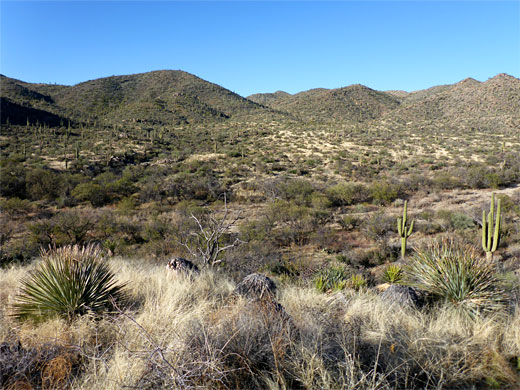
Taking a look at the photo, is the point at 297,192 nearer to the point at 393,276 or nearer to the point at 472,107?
the point at 393,276

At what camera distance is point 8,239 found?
12.8 m

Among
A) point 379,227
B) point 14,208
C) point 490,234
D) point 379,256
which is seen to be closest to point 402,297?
point 490,234

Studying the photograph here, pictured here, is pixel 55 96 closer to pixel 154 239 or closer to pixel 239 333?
pixel 154 239

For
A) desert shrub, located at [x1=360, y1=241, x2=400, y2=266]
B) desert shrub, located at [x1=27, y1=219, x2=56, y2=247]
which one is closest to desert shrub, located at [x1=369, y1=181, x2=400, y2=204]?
desert shrub, located at [x1=360, y1=241, x2=400, y2=266]

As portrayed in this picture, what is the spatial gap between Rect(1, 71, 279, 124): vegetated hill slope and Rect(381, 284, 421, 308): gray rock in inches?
1971

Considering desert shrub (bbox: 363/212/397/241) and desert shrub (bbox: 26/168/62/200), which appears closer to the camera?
desert shrub (bbox: 363/212/397/241)

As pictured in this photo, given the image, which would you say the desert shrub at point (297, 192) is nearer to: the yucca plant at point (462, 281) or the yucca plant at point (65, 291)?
the yucca plant at point (462, 281)

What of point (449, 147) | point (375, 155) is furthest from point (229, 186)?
point (449, 147)

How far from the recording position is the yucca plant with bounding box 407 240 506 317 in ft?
13.3

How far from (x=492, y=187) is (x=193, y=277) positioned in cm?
2364

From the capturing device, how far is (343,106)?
65250 millimetres

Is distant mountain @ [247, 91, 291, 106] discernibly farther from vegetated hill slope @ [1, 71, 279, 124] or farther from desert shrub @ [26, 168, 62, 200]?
desert shrub @ [26, 168, 62, 200]

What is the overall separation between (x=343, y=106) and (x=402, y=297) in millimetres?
66075

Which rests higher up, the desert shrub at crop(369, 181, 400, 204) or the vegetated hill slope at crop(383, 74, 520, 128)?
the vegetated hill slope at crop(383, 74, 520, 128)
